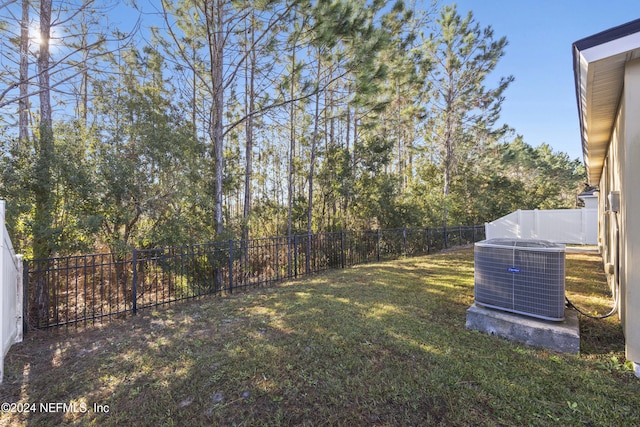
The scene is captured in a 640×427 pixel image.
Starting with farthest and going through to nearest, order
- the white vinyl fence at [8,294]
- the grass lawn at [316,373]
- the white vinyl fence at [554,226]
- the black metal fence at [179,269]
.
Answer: the white vinyl fence at [554,226] → the black metal fence at [179,269] → the white vinyl fence at [8,294] → the grass lawn at [316,373]

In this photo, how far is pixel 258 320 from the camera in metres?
3.65

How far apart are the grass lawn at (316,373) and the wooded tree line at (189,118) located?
2049 millimetres

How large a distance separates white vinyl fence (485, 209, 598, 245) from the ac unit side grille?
1116 cm

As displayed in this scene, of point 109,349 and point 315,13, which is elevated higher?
point 315,13

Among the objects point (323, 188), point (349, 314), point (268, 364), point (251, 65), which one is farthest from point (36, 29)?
point (323, 188)

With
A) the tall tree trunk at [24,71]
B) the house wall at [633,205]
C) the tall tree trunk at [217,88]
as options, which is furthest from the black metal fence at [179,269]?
the house wall at [633,205]

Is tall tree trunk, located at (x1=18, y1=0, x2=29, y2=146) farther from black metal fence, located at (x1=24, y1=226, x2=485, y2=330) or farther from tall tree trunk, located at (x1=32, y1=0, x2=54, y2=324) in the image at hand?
black metal fence, located at (x1=24, y1=226, x2=485, y2=330)

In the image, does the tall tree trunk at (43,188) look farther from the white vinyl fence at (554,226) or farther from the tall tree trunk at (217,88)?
the white vinyl fence at (554,226)

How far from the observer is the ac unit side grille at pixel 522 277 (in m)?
2.70

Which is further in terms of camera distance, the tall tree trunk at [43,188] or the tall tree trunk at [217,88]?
the tall tree trunk at [217,88]

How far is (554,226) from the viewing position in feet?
39.7

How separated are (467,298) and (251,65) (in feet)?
22.9

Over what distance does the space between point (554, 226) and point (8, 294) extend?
16717 mm

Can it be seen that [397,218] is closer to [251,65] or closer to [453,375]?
[251,65]
